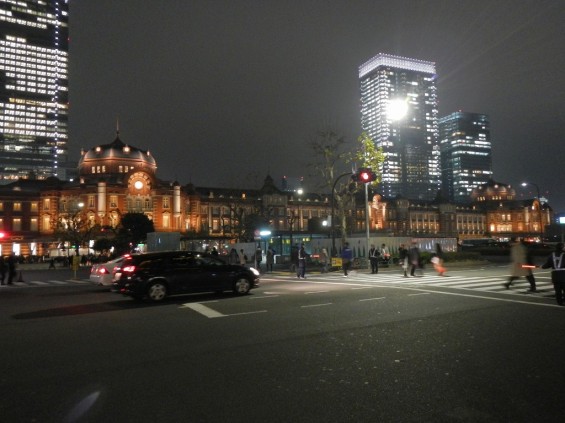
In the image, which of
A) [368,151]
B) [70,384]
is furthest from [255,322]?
[368,151]

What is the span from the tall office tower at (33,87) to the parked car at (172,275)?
154917mm

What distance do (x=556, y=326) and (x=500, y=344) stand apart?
2415 mm

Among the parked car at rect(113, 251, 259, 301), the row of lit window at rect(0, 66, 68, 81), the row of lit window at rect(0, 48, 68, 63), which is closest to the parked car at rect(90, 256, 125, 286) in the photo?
the parked car at rect(113, 251, 259, 301)

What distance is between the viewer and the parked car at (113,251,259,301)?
46.9 ft

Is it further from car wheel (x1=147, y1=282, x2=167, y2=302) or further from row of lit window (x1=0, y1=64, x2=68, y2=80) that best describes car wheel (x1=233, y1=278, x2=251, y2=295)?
row of lit window (x1=0, y1=64, x2=68, y2=80)

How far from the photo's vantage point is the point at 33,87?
158 metres

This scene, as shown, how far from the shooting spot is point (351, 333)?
8.84 metres

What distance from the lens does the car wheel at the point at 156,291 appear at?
14.3 meters

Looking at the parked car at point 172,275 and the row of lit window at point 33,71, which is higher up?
the row of lit window at point 33,71

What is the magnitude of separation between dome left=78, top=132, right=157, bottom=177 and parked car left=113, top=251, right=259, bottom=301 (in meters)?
84.3

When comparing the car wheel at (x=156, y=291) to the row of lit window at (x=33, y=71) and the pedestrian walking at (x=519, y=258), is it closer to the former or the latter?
the pedestrian walking at (x=519, y=258)

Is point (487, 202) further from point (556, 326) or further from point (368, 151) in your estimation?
point (556, 326)

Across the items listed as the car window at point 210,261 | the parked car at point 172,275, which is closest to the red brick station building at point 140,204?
the car window at point 210,261

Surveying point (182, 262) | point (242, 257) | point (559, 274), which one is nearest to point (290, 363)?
point (182, 262)
